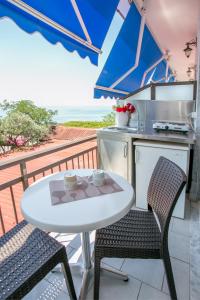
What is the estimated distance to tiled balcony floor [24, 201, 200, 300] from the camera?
1.35 meters

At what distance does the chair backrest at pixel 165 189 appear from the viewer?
108 centimetres

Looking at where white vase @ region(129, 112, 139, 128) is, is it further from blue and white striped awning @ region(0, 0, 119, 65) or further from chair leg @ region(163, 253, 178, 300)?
chair leg @ region(163, 253, 178, 300)

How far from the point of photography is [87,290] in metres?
1.38

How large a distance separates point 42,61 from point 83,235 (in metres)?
11.5

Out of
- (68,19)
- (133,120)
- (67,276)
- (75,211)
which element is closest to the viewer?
(75,211)

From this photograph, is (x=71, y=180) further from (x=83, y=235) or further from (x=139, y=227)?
(x=139, y=227)

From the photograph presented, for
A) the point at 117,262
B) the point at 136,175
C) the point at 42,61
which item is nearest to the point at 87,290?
the point at 117,262

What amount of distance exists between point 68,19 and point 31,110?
24.4 ft

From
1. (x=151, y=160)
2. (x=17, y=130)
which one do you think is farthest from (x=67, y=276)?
(x=17, y=130)

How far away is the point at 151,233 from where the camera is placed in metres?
1.26

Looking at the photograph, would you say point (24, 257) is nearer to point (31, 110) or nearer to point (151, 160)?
point (151, 160)

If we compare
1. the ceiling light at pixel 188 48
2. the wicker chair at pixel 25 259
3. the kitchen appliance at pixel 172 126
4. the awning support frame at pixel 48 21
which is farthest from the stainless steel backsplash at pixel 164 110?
the ceiling light at pixel 188 48

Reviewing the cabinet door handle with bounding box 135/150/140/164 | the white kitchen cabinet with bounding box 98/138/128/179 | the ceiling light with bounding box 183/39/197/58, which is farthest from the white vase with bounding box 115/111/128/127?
the ceiling light with bounding box 183/39/197/58

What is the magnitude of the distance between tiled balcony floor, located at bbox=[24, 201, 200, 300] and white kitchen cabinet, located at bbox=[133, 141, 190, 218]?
1.83ft
